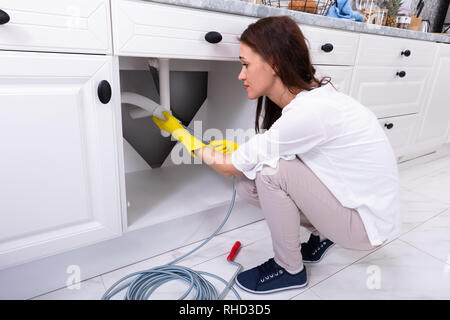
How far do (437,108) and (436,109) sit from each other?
13 mm

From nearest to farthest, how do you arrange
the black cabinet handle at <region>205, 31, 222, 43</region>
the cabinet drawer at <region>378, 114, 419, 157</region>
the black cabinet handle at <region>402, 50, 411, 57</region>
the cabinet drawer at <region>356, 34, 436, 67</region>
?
1. the black cabinet handle at <region>205, 31, 222, 43</region>
2. the cabinet drawer at <region>356, 34, 436, 67</region>
3. the black cabinet handle at <region>402, 50, 411, 57</region>
4. the cabinet drawer at <region>378, 114, 419, 157</region>

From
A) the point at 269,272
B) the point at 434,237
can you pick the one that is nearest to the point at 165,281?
the point at 269,272

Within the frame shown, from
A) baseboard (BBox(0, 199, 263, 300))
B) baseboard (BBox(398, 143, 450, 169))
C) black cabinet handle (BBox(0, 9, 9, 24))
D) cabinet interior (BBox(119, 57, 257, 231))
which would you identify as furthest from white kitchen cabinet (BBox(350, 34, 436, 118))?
black cabinet handle (BBox(0, 9, 9, 24))

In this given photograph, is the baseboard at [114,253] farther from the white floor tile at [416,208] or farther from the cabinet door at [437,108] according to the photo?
the cabinet door at [437,108]

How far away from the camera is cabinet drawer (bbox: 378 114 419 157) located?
1.61m

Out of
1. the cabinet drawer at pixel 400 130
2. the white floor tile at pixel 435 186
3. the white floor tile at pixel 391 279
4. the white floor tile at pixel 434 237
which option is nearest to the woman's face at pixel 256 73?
the white floor tile at pixel 391 279

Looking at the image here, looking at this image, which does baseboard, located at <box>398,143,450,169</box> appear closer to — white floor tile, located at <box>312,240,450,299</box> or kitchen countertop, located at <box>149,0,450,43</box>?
kitchen countertop, located at <box>149,0,450,43</box>

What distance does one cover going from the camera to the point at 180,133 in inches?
36.2

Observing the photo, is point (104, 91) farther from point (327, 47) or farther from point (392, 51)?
point (392, 51)

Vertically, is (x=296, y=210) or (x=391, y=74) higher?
(x=391, y=74)

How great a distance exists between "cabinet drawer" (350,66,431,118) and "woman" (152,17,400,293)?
657mm
